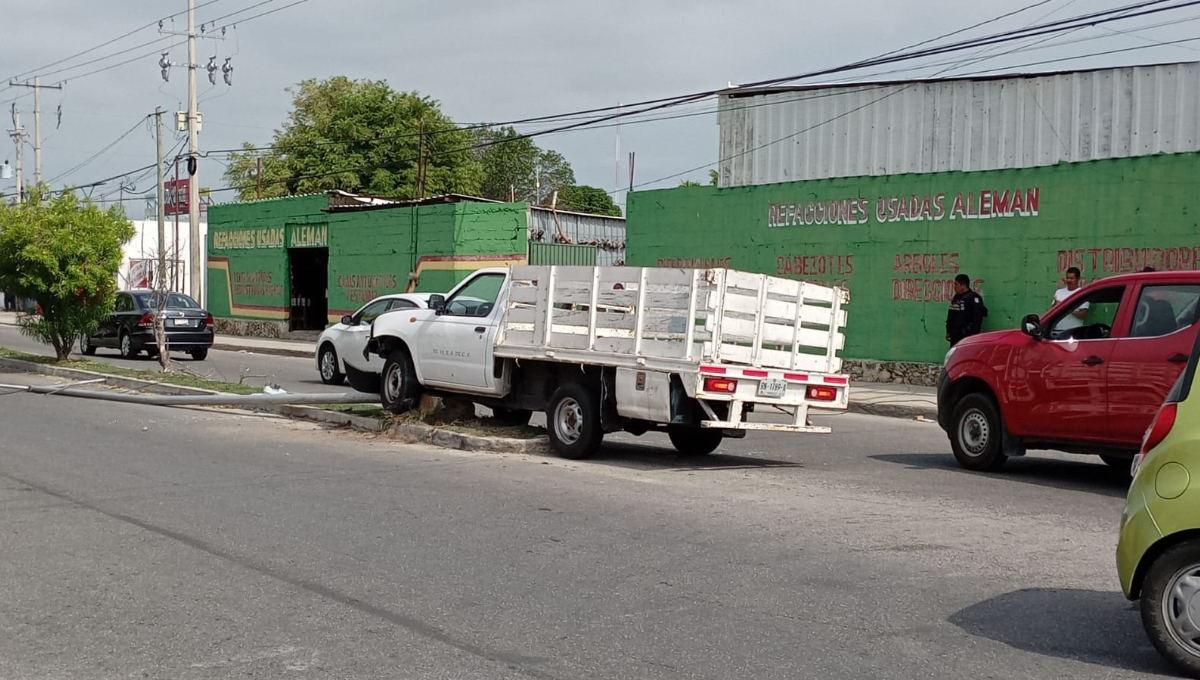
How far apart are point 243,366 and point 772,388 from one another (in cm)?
1807

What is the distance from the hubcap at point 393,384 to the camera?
14281 millimetres

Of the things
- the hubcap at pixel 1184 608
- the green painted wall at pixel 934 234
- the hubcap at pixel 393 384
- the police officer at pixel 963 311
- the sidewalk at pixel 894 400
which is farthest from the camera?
the police officer at pixel 963 311

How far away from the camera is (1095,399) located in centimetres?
1045

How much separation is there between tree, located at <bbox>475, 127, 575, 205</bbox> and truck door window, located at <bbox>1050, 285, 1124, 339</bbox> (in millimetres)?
78389

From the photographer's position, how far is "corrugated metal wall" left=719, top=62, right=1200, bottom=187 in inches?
799

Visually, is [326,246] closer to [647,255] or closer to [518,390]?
[647,255]

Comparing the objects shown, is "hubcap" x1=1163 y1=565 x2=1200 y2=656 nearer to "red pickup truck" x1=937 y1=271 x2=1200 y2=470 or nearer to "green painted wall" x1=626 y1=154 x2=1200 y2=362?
"red pickup truck" x1=937 y1=271 x2=1200 y2=470

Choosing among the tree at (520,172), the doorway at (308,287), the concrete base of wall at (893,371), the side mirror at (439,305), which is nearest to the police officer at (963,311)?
the concrete base of wall at (893,371)

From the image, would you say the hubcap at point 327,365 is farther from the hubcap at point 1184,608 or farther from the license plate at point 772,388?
the hubcap at point 1184,608

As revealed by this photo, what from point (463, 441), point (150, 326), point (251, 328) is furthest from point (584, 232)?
point (463, 441)

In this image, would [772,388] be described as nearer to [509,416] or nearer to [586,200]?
[509,416]

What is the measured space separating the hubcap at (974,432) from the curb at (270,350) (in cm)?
2144

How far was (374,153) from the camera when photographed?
62.7m

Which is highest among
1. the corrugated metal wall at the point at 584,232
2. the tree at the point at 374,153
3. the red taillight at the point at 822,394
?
the tree at the point at 374,153
